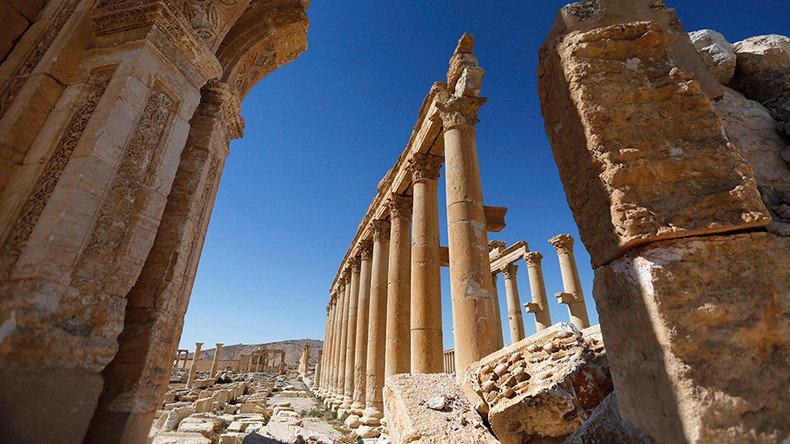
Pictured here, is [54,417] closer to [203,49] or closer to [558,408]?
[203,49]

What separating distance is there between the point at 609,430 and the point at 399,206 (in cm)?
1148

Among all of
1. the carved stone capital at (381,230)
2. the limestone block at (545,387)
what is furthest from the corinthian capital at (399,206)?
the limestone block at (545,387)

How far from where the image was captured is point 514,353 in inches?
164

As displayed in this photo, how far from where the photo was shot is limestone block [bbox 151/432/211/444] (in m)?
5.27

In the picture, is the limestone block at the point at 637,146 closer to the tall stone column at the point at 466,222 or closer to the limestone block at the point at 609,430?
the limestone block at the point at 609,430

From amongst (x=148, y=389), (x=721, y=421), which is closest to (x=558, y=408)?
(x=721, y=421)

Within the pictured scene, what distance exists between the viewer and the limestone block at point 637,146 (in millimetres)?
1890

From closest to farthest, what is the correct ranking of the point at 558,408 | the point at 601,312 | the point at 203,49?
the point at 601,312 → the point at 558,408 → the point at 203,49

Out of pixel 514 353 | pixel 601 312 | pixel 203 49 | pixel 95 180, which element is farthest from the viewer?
pixel 514 353

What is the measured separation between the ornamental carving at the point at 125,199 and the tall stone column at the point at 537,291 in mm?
18394

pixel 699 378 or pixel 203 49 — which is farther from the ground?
pixel 203 49

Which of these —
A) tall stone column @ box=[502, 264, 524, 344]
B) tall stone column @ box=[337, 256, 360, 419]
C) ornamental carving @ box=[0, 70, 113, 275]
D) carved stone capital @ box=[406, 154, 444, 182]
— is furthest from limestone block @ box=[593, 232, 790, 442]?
tall stone column @ box=[502, 264, 524, 344]

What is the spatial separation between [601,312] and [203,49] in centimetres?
456

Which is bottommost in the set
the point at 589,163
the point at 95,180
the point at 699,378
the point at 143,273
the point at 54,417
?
the point at 54,417
